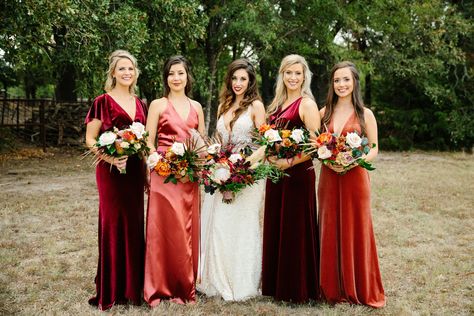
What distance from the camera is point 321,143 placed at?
4.30 m

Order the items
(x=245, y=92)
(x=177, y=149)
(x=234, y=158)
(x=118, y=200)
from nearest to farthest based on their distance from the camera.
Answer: (x=177, y=149), (x=234, y=158), (x=118, y=200), (x=245, y=92)

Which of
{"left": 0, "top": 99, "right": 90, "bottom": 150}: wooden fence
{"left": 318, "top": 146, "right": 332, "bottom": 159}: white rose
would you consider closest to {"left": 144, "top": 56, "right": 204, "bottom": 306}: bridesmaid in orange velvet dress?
{"left": 318, "top": 146, "right": 332, "bottom": 159}: white rose

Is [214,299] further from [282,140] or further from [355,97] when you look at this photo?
[355,97]

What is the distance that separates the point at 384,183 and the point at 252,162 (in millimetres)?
8607

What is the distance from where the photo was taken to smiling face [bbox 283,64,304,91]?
15.5 feet

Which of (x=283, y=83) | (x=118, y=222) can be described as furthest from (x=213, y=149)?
(x=118, y=222)

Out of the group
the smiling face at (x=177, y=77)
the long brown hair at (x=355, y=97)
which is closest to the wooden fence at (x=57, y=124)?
the smiling face at (x=177, y=77)

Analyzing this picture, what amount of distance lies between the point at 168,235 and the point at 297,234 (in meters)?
1.29

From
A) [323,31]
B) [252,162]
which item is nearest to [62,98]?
[323,31]

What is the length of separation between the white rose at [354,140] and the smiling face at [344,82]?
0.57m

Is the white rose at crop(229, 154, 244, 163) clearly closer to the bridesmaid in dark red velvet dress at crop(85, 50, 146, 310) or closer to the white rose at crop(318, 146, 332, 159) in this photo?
the white rose at crop(318, 146, 332, 159)

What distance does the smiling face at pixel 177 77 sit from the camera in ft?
15.4

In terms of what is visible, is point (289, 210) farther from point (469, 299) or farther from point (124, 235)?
point (469, 299)

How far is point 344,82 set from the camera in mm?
4621
